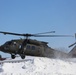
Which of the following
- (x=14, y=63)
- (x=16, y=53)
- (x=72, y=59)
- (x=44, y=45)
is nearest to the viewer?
(x=16, y=53)

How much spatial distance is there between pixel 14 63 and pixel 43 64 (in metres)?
3.56

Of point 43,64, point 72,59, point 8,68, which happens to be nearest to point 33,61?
point 43,64

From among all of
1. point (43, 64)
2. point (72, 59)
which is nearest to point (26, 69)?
point (43, 64)

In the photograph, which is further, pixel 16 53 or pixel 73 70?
pixel 73 70

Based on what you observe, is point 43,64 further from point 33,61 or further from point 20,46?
point 20,46

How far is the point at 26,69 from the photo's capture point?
2962 centimetres

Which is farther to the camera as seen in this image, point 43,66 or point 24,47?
point 43,66

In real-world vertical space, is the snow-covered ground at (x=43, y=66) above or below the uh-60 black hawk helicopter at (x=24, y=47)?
below

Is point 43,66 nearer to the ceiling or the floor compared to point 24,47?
nearer to the floor

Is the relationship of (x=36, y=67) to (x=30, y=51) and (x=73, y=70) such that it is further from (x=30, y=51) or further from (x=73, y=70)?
(x=73, y=70)

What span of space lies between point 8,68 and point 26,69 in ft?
8.16

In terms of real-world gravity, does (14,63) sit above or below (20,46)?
below

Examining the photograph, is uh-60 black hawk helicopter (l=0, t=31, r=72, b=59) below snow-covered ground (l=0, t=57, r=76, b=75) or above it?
above

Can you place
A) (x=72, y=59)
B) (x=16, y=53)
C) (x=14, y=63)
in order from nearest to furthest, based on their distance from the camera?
(x=16, y=53), (x=14, y=63), (x=72, y=59)
